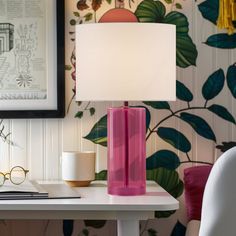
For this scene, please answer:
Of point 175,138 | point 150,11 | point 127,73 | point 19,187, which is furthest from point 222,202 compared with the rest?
point 150,11

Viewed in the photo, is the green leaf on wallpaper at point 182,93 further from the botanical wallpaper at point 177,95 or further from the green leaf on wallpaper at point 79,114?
the green leaf on wallpaper at point 79,114

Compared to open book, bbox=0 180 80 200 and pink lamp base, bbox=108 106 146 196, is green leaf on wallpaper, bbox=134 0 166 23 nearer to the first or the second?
pink lamp base, bbox=108 106 146 196

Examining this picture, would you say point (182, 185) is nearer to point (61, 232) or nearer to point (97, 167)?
point (97, 167)

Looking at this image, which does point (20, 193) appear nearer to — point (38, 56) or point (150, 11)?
point (38, 56)

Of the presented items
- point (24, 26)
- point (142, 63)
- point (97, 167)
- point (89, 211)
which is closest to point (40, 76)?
point (24, 26)

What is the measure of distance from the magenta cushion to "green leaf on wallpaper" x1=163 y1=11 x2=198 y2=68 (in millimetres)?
443

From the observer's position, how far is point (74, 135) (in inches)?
98.1

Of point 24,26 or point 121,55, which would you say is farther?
point 24,26

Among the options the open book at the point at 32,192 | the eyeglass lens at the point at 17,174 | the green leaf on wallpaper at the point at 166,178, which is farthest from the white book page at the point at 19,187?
the green leaf on wallpaper at the point at 166,178

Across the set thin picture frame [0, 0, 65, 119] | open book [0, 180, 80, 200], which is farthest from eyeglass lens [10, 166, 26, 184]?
thin picture frame [0, 0, 65, 119]

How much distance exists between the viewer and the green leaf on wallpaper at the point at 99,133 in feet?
8.17

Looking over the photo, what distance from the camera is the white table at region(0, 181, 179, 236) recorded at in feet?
6.16

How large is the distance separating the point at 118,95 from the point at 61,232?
766 mm

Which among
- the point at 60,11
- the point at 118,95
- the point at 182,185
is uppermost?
the point at 60,11
